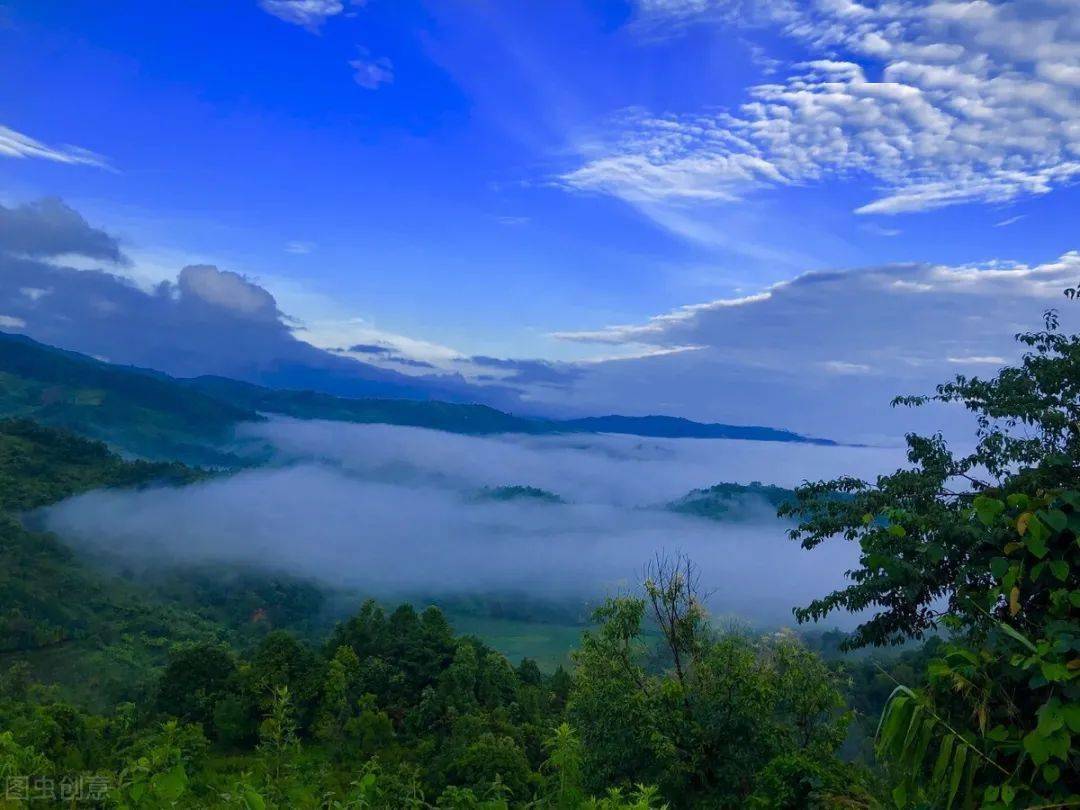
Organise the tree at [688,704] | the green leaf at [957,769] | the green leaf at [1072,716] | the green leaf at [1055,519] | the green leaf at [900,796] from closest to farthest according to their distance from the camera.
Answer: the green leaf at [1072,716] → the green leaf at [957,769] → the green leaf at [1055,519] → the green leaf at [900,796] → the tree at [688,704]

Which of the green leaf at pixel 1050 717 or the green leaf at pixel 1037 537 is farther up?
the green leaf at pixel 1037 537

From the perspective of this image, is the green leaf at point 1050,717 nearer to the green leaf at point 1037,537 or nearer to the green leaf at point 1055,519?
the green leaf at point 1037,537

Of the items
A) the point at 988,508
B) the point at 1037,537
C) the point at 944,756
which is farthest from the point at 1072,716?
the point at 988,508

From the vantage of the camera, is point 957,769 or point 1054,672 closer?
point 1054,672

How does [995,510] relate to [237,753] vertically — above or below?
above

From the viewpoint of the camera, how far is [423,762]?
1453 inches

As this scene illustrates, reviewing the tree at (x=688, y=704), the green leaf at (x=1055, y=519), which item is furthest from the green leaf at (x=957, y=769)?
the tree at (x=688, y=704)

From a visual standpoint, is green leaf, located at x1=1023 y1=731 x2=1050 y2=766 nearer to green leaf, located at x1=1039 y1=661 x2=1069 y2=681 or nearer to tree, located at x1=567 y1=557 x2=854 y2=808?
green leaf, located at x1=1039 y1=661 x2=1069 y2=681

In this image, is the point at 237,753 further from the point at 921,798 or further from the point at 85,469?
the point at 85,469

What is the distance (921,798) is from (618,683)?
11.6 metres

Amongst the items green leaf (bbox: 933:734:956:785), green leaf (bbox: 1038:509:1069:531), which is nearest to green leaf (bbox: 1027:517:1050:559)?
green leaf (bbox: 1038:509:1069:531)

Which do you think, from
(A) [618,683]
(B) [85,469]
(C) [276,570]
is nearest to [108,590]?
(C) [276,570]

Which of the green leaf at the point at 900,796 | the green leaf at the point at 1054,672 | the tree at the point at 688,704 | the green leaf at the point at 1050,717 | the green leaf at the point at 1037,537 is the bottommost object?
the tree at the point at 688,704

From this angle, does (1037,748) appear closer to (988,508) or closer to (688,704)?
(988,508)
